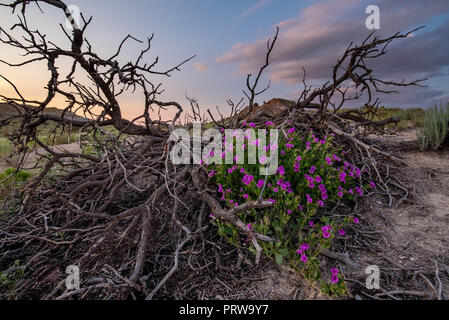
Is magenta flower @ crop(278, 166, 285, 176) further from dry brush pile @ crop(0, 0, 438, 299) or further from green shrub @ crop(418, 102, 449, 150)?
green shrub @ crop(418, 102, 449, 150)

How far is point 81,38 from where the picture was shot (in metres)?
3.13

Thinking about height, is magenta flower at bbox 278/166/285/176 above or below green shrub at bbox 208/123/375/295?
above

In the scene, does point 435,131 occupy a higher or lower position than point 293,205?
higher

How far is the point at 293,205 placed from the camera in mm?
2590

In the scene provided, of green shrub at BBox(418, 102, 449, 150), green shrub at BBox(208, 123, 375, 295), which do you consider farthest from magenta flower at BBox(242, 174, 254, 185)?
green shrub at BBox(418, 102, 449, 150)

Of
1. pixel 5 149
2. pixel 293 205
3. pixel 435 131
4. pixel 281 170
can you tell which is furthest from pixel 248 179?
pixel 5 149

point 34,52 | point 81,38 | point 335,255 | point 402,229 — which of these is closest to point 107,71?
point 81,38

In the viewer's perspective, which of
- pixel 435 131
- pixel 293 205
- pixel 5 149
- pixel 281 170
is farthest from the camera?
pixel 5 149

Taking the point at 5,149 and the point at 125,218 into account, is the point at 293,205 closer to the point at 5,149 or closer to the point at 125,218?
the point at 125,218

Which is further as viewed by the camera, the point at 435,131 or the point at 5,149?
the point at 5,149

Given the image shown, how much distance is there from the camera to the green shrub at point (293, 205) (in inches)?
92.8

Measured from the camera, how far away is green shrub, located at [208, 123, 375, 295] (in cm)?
236

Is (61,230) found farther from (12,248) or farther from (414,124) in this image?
(414,124)

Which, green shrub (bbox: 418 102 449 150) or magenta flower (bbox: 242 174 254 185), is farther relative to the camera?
green shrub (bbox: 418 102 449 150)
